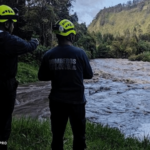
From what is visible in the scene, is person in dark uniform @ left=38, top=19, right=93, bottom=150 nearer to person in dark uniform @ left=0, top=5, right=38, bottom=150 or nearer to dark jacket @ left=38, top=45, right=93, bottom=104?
dark jacket @ left=38, top=45, right=93, bottom=104

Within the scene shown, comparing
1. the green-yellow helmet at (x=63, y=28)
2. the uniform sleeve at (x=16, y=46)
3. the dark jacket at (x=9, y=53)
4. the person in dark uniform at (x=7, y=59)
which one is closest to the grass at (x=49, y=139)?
the person in dark uniform at (x=7, y=59)

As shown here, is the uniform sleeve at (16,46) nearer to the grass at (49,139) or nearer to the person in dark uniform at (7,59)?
the person in dark uniform at (7,59)

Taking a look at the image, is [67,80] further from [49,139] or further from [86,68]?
[49,139]

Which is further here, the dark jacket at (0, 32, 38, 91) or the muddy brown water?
the muddy brown water

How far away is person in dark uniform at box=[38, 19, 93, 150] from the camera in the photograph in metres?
3.30

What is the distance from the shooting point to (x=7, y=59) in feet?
11.2

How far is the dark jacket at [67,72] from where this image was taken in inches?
130

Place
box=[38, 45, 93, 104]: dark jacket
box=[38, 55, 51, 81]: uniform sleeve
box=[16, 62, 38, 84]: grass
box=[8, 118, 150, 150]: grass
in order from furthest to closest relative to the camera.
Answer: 1. box=[16, 62, 38, 84]: grass
2. box=[8, 118, 150, 150]: grass
3. box=[38, 55, 51, 81]: uniform sleeve
4. box=[38, 45, 93, 104]: dark jacket

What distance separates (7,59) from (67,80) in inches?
36.7

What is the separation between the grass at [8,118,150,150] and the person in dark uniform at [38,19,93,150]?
1.13 metres

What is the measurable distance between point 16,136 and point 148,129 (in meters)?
4.06

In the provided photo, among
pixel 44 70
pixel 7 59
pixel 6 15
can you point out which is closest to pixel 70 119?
pixel 44 70

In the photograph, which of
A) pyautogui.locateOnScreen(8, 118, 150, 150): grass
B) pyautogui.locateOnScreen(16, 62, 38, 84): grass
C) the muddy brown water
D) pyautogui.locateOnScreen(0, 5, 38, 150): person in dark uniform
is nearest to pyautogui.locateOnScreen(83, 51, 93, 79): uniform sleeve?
pyautogui.locateOnScreen(0, 5, 38, 150): person in dark uniform

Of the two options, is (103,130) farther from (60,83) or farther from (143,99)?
(143,99)
